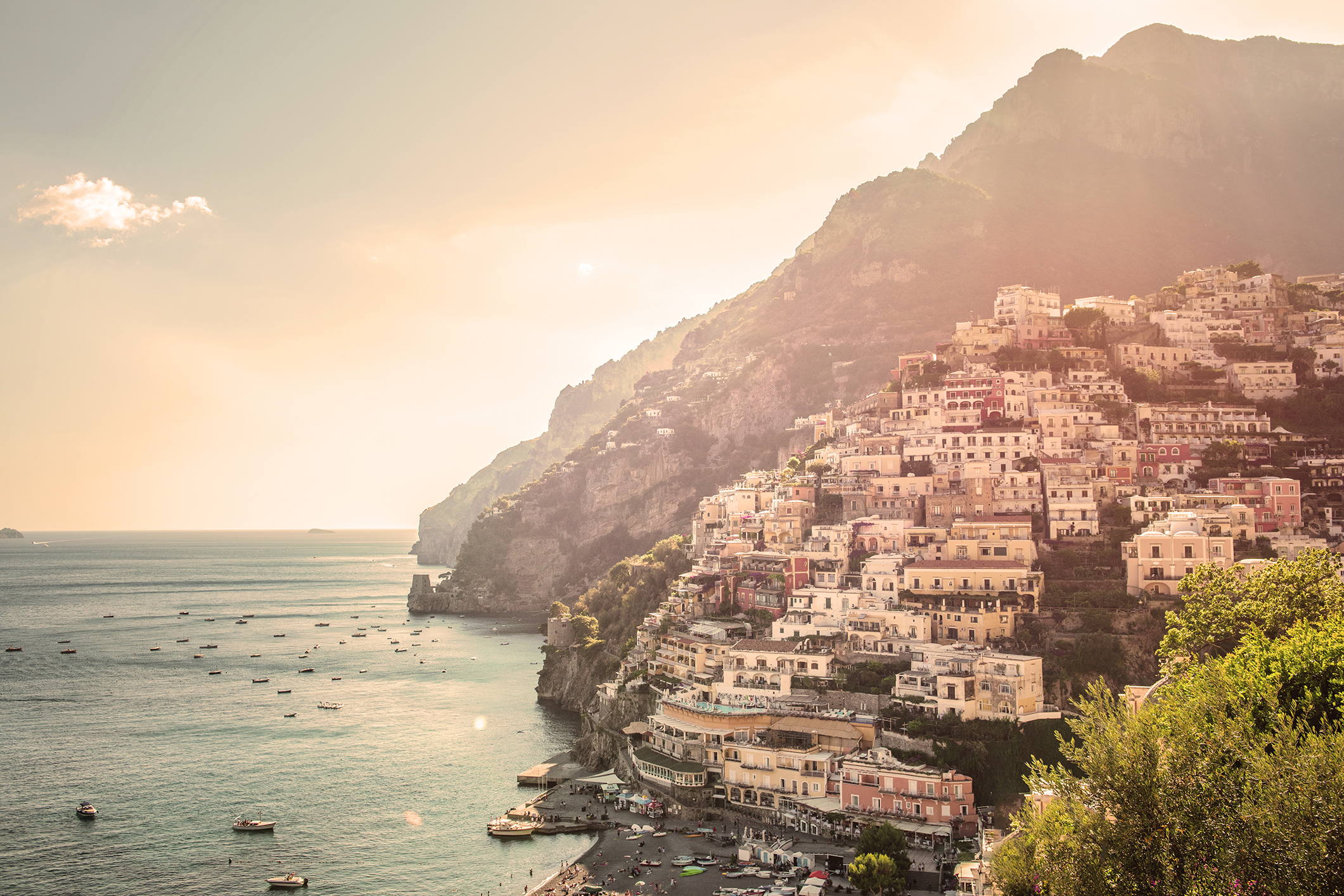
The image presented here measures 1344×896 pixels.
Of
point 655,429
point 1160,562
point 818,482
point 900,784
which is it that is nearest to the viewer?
point 900,784

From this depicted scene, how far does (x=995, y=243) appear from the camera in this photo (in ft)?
529

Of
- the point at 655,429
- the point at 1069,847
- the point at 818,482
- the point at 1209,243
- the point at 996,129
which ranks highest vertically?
the point at 996,129

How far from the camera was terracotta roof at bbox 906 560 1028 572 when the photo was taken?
60.1 metres

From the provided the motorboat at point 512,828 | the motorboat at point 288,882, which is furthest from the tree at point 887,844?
the motorboat at point 288,882

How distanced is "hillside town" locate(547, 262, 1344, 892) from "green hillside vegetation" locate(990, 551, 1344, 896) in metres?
17.6

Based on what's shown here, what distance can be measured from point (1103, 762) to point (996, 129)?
19030cm

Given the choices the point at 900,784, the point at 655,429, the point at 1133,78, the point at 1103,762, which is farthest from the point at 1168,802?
the point at 1133,78

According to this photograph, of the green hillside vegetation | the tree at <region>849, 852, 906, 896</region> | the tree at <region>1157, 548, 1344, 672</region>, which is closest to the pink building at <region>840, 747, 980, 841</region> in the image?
the tree at <region>849, 852, 906, 896</region>

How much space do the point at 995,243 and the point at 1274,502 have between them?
105425 millimetres

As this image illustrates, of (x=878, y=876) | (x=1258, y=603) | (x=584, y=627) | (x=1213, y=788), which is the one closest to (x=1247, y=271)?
(x=584, y=627)

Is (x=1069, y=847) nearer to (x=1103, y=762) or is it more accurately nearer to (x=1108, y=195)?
(x=1103, y=762)

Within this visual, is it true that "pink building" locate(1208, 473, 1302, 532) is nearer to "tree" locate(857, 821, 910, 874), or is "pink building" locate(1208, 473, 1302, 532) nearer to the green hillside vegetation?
"tree" locate(857, 821, 910, 874)

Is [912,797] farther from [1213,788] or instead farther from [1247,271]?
[1247,271]

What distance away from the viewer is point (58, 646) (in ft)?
377
